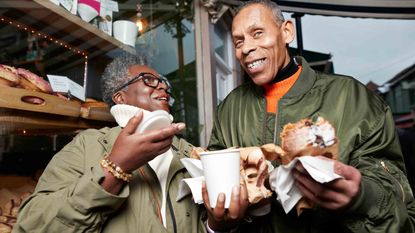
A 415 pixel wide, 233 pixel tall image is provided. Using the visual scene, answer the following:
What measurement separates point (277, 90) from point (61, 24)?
1195 millimetres

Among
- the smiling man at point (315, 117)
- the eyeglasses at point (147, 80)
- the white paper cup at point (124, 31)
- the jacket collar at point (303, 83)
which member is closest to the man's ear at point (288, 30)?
the smiling man at point (315, 117)

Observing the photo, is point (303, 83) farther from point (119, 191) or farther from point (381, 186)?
point (119, 191)

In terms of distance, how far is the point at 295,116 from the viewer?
4.26 ft

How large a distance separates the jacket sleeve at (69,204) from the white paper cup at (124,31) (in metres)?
1.23

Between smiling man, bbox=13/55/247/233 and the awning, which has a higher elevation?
the awning

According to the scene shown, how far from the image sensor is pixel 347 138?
47.2 inches

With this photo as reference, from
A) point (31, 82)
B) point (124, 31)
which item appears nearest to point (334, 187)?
point (31, 82)

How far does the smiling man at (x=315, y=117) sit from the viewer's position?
0.98 meters

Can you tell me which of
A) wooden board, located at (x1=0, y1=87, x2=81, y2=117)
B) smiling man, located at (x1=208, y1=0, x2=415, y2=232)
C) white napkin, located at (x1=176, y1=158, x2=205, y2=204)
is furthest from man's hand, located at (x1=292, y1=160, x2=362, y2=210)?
wooden board, located at (x1=0, y1=87, x2=81, y2=117)

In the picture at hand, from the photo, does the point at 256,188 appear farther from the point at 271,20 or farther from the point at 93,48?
the point at 93,48

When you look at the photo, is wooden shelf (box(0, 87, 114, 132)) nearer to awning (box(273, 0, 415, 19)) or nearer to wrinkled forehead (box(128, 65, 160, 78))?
wrinkled forehead (box(128, 65, 160, 78))

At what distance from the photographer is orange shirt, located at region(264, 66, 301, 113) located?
140 cm

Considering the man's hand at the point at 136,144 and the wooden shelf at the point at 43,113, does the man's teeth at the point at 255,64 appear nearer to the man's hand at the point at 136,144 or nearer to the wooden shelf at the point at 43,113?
the man's hand at the point at 136,144

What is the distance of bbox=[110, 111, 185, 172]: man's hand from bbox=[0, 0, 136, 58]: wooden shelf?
2.97 feet
